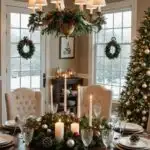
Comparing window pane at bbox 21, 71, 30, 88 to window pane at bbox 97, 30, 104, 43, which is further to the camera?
window pane at bbox 97, 30, 104, 43

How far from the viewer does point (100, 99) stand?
3.70m

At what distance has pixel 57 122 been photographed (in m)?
2.66

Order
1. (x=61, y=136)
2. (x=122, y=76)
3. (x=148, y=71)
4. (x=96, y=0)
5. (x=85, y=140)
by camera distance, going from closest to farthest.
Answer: (x=85, y=140) < (x=61, y=136) < (x=96, y=0) < (x=148, y=71) < (x=122, y=76)

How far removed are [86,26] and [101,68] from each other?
341 cm

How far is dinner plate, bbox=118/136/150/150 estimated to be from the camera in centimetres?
247

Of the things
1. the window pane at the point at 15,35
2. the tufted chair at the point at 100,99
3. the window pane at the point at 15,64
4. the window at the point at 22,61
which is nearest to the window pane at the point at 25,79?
the window at the point at 22,61

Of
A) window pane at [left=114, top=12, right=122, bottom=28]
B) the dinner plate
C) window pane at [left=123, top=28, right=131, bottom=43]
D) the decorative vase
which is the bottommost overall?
the dinner plate

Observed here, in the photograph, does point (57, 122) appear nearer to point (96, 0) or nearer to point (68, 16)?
point (68, 16)

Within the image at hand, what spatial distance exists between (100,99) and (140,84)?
3.80 ft

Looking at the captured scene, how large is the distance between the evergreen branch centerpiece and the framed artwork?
152 inches

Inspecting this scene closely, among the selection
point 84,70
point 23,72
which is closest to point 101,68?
point 84,70

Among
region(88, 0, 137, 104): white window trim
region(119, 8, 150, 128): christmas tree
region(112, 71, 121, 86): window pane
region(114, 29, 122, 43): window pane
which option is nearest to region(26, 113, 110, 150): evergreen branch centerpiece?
region(119, 8, 150, 128): christmas tree

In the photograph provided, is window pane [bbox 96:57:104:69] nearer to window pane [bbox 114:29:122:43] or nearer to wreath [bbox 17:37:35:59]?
window pane [bbox 114:29:122:43]

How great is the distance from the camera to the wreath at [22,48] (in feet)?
19.3
